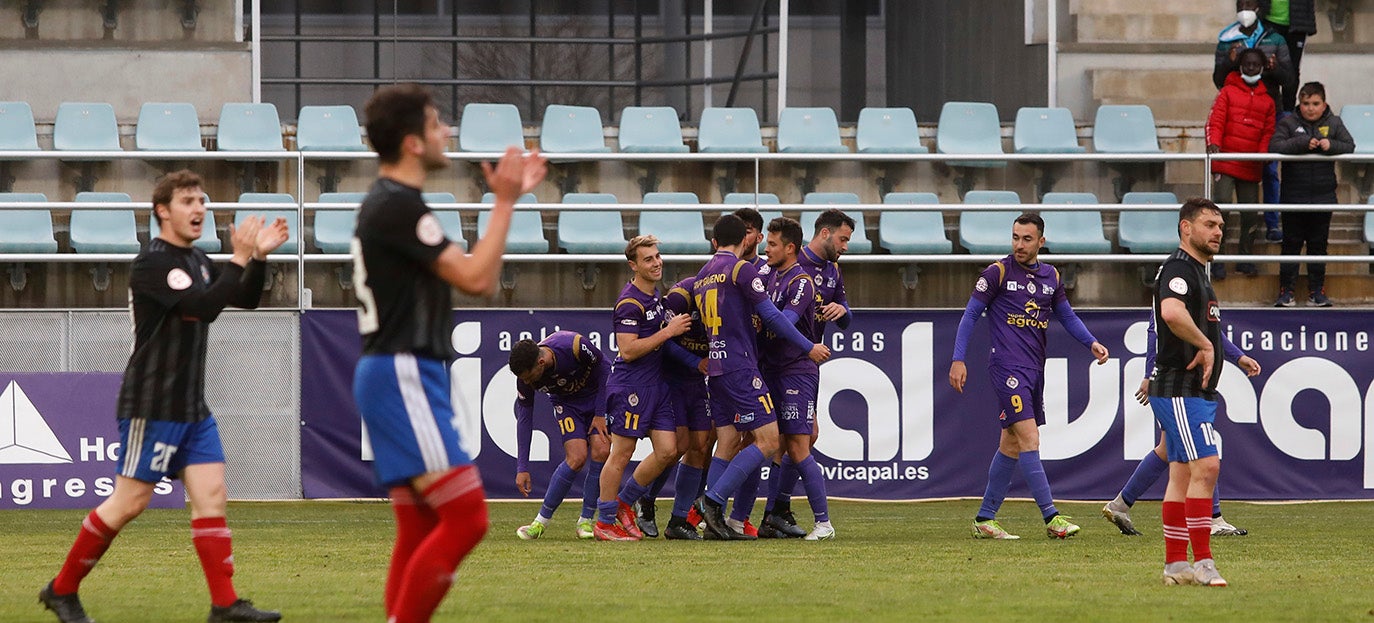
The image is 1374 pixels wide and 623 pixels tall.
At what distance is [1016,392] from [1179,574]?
3.12 meters

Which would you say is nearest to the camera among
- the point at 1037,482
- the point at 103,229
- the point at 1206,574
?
the point at 1206,574

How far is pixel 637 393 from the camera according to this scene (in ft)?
35.0

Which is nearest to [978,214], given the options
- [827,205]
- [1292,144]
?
[827,205]

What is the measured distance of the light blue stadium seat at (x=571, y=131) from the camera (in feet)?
55.7

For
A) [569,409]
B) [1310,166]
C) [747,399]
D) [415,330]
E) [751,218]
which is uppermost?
[1310,166]

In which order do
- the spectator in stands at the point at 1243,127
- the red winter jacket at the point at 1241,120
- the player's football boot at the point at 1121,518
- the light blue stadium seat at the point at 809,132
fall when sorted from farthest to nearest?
the light blue stadium seat at the point at 809,132, the red winter jacket at the point at 1241,120, the spectator in stands at the point at 1243,127, the player's football boot at the point at 1121,518

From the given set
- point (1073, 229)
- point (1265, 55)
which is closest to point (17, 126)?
point (1073, 229)

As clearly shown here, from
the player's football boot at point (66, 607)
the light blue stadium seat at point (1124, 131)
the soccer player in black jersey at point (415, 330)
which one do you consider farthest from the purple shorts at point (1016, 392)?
the light blue stadium seat at point (1124, 131)

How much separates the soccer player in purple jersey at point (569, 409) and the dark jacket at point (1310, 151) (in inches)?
299

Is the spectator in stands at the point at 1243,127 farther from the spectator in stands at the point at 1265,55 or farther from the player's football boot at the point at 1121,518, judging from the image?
the player's football boot at the point at 1121,518

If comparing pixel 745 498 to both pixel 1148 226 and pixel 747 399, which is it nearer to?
pixel 747 399

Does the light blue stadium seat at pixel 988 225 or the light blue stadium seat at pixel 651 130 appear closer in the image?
the light blue stadium seat at pixel 988 225

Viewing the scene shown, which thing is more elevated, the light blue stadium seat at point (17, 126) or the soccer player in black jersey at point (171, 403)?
the light blue stadium seat at point (17, 126)

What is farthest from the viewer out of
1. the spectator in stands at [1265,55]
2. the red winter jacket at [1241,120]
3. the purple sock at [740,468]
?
the spectator in stands at [1265,55]
